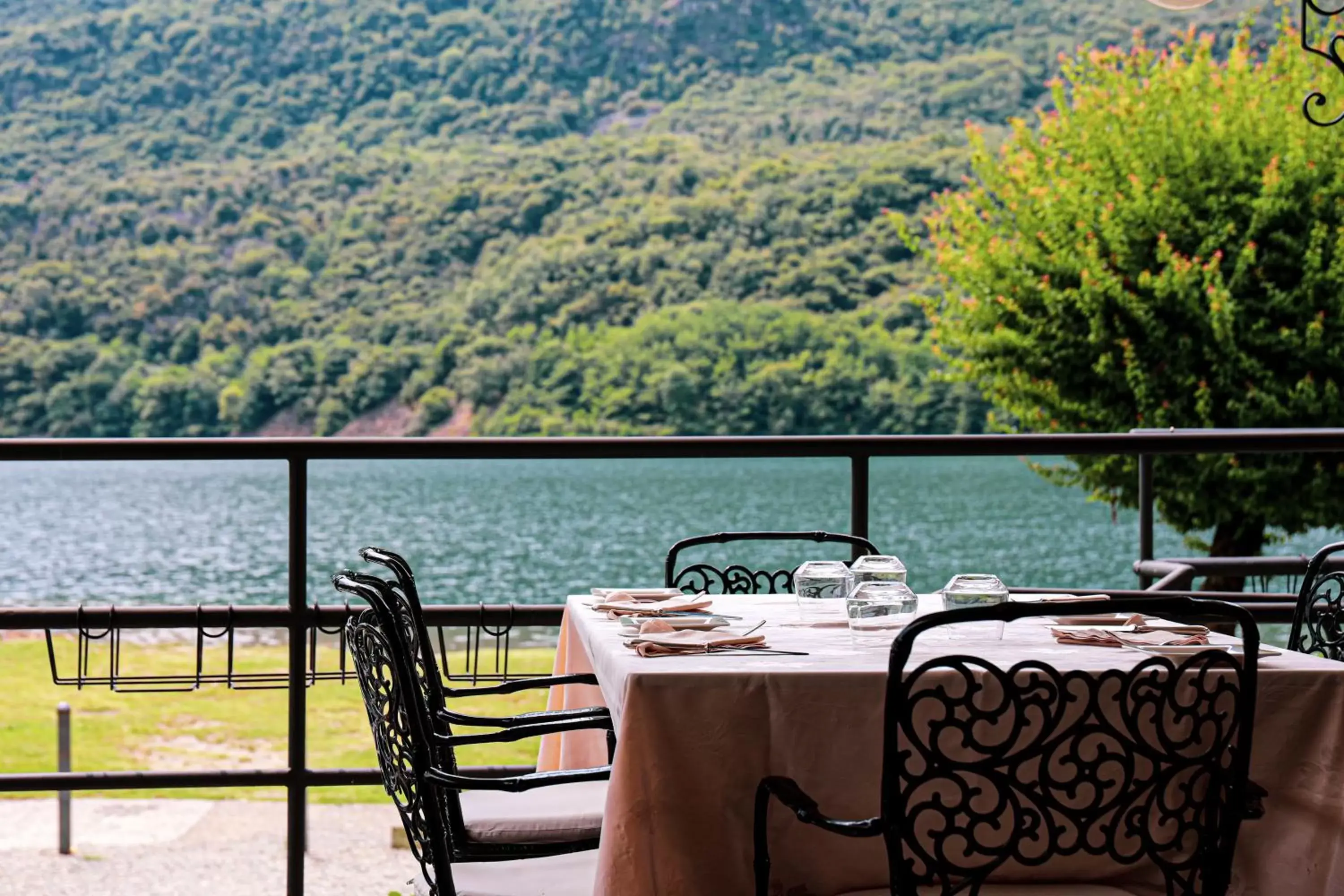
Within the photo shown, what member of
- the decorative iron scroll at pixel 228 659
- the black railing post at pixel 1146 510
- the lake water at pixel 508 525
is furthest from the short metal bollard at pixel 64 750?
the lake water at pixel 508 525

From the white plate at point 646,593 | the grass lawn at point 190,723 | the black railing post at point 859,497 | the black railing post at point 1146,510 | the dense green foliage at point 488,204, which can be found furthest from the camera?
the dense green foliage at point 488,204

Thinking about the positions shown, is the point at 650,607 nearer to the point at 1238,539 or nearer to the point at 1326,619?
the point at 1326,619

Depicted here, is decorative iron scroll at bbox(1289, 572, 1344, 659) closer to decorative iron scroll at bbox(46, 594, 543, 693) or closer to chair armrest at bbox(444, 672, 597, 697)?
chair armrest at bbox(444, 672, 597, 697)

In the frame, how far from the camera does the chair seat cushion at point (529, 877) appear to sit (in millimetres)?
1737

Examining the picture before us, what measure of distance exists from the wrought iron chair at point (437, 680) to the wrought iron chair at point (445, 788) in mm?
37

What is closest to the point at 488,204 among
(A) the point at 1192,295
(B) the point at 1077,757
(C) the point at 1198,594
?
(A) the point at 1192,295

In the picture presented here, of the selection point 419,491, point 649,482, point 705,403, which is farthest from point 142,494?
point 705,403

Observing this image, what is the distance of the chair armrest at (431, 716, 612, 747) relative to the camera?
1814 millimetres

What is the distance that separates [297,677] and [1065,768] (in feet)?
5.33

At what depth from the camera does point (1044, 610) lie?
1371 mm

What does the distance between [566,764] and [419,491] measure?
4267 cm

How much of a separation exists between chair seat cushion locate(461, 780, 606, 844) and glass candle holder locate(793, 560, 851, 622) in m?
0.47

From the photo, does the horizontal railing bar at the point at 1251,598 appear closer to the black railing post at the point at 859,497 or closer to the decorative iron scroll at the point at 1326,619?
the decorative iron scroll at the point at 1326,619

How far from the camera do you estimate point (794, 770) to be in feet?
5.42
